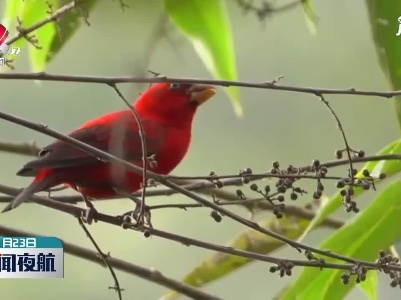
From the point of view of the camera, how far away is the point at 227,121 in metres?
0.82

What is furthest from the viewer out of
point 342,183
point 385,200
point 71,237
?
point 71,237

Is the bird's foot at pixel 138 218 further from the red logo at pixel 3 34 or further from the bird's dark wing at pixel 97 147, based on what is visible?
the red logo at pixel 3 34

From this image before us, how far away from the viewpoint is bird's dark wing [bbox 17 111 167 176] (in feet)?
2.27

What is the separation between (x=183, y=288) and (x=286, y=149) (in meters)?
0.22

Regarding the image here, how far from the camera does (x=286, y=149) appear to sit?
33.2 inches

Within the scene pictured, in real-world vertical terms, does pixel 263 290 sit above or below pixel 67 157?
below

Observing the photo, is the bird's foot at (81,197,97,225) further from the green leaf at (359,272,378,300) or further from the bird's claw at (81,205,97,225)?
the green leaf at (359,272,378,300)

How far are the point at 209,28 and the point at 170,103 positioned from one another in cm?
22

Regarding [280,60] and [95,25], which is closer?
[95,25]

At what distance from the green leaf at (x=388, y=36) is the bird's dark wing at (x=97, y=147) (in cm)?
25

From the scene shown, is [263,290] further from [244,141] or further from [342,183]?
[342,183]

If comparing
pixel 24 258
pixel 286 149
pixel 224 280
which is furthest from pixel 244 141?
pixel 24 258

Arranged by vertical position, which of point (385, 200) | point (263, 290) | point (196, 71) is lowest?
point (263, 290)

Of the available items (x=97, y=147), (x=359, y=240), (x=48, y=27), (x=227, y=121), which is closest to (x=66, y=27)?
(x=48, y=27)
